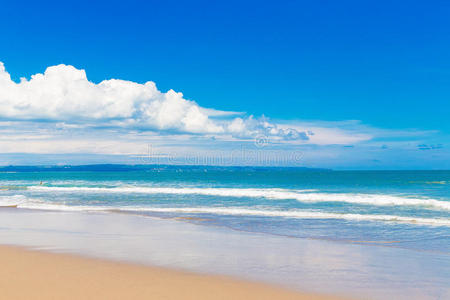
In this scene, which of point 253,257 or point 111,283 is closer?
point 111,283

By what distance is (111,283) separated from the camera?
6.88 meters

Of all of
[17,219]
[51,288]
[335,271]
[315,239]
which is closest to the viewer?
[51,288]

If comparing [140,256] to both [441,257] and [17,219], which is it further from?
[17,219]

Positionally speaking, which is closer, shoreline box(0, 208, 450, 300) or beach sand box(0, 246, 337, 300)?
beach sand box(0, 246, 337, 300)

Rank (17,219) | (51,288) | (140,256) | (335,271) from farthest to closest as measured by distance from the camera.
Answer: (17,219) < (140,256) < (335,271) < (51,288)

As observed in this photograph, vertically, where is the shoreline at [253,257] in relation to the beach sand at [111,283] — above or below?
below

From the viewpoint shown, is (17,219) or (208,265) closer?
(208,265)

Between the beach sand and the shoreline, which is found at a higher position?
the beach sand

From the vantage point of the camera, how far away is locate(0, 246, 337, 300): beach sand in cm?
627

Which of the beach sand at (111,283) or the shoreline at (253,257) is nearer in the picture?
the beach sand at (111,283)

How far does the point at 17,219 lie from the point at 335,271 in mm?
14001

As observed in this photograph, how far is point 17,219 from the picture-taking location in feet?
54.6

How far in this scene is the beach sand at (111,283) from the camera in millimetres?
6270

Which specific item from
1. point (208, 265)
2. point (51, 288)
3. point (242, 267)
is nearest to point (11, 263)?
point (51, 288)
